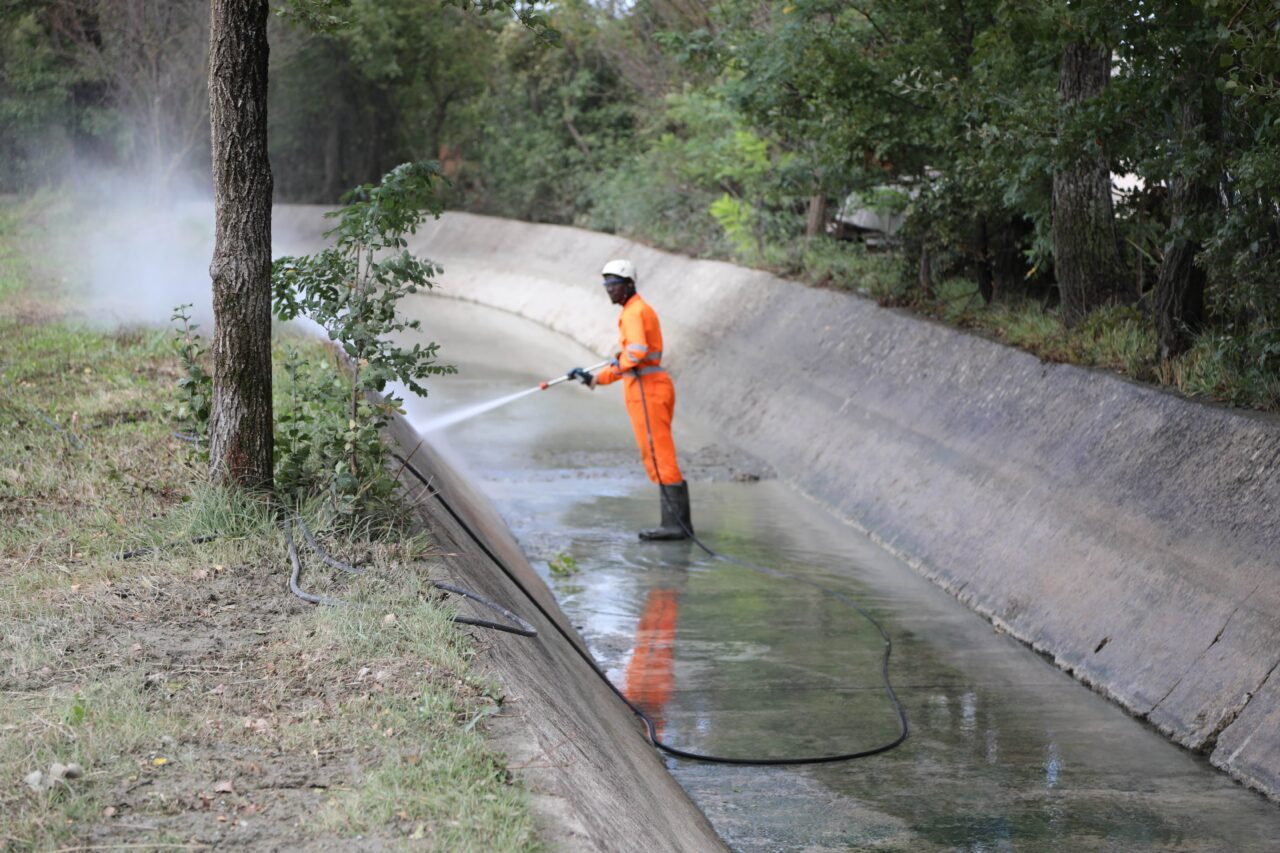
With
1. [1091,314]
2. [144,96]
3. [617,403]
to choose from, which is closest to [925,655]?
[1091,314]

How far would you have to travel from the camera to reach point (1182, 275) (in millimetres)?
10180

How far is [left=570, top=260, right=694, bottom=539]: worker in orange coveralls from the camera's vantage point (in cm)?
1118

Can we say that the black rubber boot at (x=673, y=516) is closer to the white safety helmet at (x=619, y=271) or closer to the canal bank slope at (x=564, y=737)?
the white safety helmet at (x=619, y=271)

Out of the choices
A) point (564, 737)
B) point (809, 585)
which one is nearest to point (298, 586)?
point (564, 737)

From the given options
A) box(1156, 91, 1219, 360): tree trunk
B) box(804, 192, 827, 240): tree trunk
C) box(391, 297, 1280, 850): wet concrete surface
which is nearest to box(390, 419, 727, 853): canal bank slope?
box(391, 297, 1280, 850): wet concrete surface

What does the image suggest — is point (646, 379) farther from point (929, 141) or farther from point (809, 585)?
point (929, 141)

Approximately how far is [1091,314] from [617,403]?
738cm

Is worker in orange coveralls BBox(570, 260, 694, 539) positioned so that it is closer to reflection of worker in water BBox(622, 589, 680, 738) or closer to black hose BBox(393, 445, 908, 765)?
reflection of worker in water BBox(622, 589, 680, 738)

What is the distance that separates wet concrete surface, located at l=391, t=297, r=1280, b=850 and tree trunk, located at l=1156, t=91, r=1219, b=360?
92.7 inches

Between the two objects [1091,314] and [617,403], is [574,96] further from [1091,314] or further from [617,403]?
[1091,314]

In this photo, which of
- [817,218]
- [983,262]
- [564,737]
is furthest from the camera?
[817,218]

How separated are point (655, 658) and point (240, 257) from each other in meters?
3.27

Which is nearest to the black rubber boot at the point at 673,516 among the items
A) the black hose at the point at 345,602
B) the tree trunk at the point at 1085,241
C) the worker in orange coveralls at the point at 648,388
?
the worker in orange coveralls at the point at 648,388

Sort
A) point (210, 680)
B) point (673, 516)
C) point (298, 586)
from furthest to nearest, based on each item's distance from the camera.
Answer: point (673, 516) → point (298, 586) → point (210, 680)
